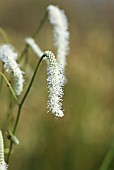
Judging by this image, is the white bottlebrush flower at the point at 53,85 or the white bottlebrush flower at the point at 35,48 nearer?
the white bottlebrush flower at the point at 53,85

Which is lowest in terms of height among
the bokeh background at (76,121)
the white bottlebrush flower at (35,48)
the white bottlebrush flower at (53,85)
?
the white bottlebrush flower at (53,85)

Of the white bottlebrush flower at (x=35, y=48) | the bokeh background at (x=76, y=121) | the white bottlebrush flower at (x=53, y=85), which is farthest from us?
the bokeh background at (x=76, y=121)

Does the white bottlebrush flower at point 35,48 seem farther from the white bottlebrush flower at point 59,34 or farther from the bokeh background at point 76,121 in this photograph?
the bokeh background at point 76,121

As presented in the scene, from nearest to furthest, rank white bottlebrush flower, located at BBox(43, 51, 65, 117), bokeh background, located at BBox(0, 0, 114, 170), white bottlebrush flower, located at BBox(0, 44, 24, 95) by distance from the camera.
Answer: white bottlebrush flower, located at BBox(43, 51, 65, 117), white bottlebrush flower, located at BBox(0, 44, 24, 95), bokeh background, located at BBox(0, 0, 114, 170)

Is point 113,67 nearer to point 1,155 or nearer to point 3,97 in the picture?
point 3,97

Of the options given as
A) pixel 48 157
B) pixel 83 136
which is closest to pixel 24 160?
pixel 48 157

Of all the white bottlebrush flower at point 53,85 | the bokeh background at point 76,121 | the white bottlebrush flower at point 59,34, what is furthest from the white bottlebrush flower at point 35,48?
the bokeh background at point 76,121

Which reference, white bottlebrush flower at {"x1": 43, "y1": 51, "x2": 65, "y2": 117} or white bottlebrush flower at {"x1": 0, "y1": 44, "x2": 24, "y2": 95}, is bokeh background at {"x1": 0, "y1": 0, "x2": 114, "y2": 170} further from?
white bottlebrush flower at {"x1": 43, "y1": 51, "x2": 65, "y2": 117}

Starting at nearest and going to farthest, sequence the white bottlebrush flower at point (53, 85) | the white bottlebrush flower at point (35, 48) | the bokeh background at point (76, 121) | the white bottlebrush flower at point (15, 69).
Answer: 1. the white bottlebrush flower at point (53, 85)
2. the white bottlebrush flower at point (15, 69)
3. the white bottlebrush flower at point (35, 48)
4. the bokeh background at point (76, 121)

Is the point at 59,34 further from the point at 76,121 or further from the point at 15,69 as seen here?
the point at 76,121

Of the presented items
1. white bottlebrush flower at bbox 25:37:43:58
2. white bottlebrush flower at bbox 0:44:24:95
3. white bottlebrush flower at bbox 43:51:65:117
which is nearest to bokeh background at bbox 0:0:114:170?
white bottlebrush flower at bbox 25:37:43:58

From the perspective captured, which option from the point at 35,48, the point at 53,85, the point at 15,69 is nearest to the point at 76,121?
the point at 35,48

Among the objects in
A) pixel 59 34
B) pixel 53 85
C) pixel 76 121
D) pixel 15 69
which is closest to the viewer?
pixel 53 85
